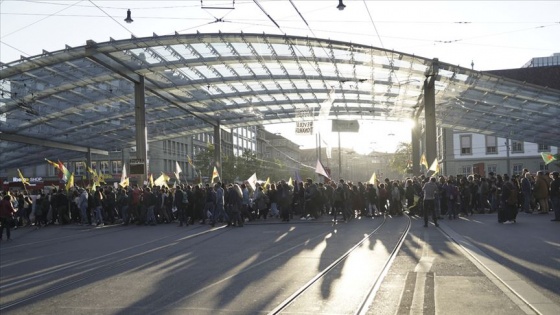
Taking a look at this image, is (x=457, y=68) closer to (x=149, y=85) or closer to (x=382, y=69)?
(x=382, y=69)

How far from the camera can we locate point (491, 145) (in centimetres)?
7256

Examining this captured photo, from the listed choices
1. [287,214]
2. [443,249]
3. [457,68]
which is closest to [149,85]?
[287,214]

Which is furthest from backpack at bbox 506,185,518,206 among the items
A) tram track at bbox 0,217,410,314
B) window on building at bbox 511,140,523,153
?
window on building at bbox 511,140,523,153

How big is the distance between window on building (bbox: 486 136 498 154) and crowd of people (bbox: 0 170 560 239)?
46665 mm

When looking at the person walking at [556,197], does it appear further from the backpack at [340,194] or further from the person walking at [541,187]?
the backpack at [340,194]

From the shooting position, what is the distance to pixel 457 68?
102 ft

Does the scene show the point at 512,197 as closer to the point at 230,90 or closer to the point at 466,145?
the point at 230,90

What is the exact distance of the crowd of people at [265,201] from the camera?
78.3ft

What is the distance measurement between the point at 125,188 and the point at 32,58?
7445mm

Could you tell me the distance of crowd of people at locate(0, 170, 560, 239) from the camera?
78.3ft

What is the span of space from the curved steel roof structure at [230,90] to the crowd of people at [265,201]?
6.68m

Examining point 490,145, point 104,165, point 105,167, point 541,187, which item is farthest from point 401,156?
point 541,187

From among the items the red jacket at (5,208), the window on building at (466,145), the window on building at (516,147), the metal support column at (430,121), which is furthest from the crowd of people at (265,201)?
the window on building at (466,145)

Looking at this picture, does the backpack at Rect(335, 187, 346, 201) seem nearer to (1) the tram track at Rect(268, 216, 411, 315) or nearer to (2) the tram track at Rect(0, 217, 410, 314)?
(2) the tram track at Rect(0, 217, 410, 314)
